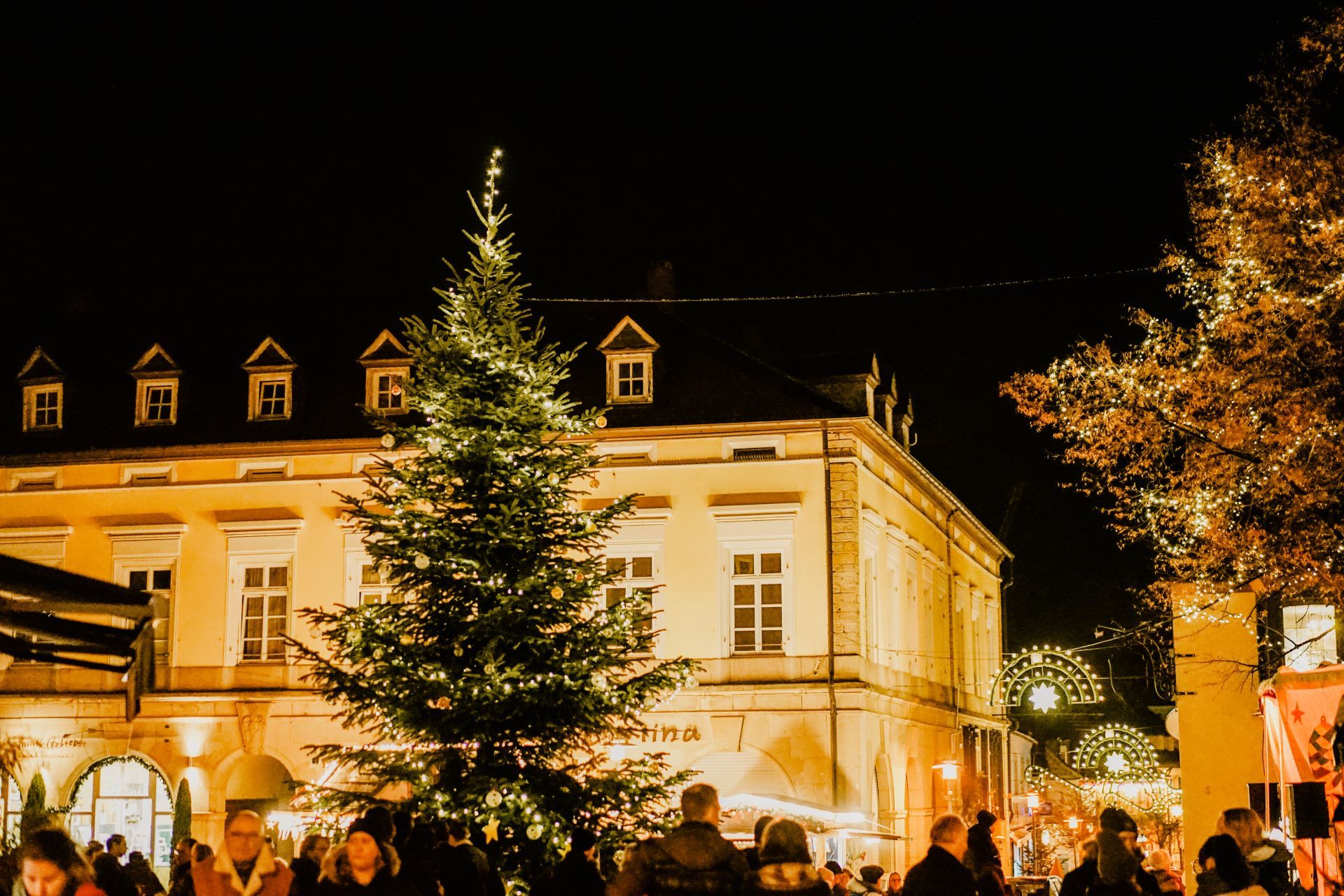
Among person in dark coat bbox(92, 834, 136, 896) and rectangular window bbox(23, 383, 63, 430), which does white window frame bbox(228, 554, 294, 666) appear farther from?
person in dark coat bbox(92, 834, 136, 896)

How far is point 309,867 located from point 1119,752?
2866 centimetres

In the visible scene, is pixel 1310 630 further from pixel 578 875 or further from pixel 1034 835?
pixel 1034 835

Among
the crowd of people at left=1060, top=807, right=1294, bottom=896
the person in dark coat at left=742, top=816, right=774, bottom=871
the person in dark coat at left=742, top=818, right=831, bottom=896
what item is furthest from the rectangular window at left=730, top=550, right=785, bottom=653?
the person in dark coat at left=742, top=818, right=831, bottom=896

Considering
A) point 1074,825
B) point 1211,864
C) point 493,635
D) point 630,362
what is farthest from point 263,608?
point 1211,864

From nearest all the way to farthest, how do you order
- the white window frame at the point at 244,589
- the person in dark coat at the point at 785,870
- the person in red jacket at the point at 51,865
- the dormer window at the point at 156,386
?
the person in red jacket at the point at 51,865 < the person in dark coat at the point at 785,870 < the white window frame at the point at 244,589 < the dormer window at the point at 156,386

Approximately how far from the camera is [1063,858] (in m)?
43.0

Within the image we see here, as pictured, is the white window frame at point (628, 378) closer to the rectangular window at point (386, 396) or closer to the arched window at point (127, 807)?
the rectangular window at point (386, 396)

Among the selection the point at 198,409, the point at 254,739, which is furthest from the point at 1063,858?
the point at 198,409

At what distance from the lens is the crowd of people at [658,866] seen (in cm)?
704

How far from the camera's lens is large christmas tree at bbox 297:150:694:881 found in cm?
1653

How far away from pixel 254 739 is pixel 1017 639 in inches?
1222

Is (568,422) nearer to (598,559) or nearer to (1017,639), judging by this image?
(598,559)

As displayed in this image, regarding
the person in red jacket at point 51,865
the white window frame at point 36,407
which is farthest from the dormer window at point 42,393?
the person in red jacket at point 51,865

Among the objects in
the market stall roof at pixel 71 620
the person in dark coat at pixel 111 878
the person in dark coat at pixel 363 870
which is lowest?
the person in dark coat at pixel 111 878
